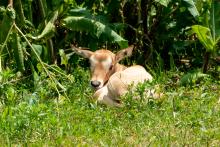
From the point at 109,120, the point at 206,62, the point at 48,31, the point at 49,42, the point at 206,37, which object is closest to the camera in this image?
the point at 109,120

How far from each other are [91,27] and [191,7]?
144 centimetres

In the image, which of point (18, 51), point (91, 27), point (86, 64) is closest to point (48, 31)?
point (18, 51)

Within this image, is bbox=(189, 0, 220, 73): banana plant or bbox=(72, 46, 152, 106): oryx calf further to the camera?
bbox=(189, 0, 220, 73): banana plant

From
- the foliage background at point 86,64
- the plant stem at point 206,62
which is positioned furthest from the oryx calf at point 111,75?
the plant stem at point 206,62

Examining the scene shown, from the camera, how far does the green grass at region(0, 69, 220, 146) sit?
694 centimetres

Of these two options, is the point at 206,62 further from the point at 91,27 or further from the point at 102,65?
the point at 91,27

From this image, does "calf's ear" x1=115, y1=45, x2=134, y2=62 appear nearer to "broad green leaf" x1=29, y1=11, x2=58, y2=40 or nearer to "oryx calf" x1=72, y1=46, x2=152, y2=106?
"oryx calf" x1=72, y1=46, x2=152, y2=106

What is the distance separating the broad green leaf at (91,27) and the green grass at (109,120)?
1226mm

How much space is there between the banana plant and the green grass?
89 cm

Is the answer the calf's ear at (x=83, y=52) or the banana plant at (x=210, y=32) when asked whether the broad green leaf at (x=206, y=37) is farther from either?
the calf's ear at (x=83, y=52)

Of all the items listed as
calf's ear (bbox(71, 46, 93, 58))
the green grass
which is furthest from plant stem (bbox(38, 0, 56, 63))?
the green grass

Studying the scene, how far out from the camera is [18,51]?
30.3 ft

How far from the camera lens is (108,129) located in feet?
24.1

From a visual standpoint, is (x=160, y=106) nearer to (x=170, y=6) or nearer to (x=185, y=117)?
(x=185, y=117)
